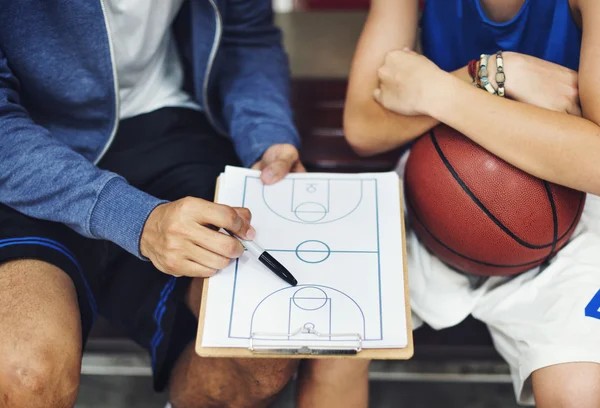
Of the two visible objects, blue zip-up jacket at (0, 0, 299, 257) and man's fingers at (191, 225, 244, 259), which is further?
blue zip-up jacket at (0, 0, 299, 257)

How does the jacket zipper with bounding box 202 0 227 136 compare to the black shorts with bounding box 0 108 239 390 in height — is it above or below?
above

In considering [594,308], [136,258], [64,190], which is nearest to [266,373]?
[136,258]

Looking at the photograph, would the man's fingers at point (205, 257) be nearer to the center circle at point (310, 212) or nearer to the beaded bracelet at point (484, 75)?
the center circle at point (310, 212)

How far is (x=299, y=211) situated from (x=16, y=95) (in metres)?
0.61

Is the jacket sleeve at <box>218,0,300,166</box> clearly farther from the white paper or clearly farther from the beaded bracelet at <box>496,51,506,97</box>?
the beaded bracelet at <box>496,51,506,97</box>

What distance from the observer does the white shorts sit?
116 cm

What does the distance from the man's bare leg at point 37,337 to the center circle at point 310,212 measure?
45 cm

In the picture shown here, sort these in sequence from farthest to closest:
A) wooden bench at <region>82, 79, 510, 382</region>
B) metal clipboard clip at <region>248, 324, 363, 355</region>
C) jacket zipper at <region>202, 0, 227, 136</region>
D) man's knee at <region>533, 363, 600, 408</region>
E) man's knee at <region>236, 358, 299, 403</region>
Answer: wooden bench at <region>82, 79, 510, 382</region>, jacket zipper at <region>202, 0, 227, 136</region>, man's knee at <region>236, 358, 299, 403</region>, man's knee at <region>533, 363, 600, 408</region>, metal clipboard clip at <region>248, 324, 363, 355</region>

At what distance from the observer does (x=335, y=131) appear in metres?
1.81

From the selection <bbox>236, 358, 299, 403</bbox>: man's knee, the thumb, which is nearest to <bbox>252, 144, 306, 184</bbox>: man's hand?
the thumb

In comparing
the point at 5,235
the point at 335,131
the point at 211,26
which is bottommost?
the point at 335,131

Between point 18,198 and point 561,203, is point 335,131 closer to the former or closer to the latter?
point 561,203

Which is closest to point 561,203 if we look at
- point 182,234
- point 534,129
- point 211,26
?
point 534,129

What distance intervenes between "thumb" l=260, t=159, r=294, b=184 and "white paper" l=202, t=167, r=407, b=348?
0.6 inches
